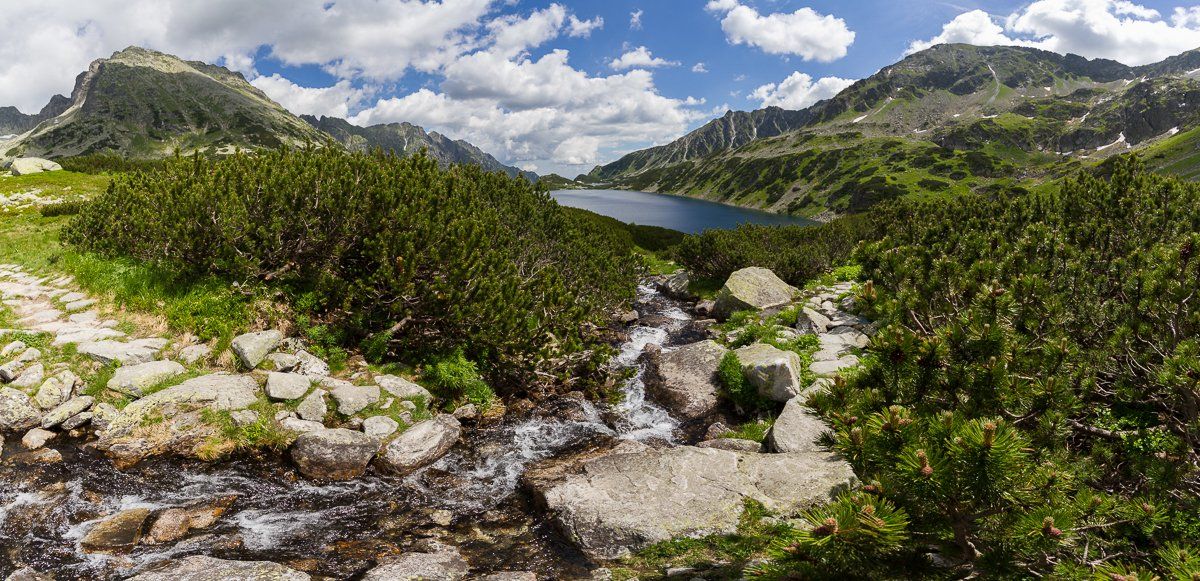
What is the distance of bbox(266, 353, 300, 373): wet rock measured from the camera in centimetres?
1223

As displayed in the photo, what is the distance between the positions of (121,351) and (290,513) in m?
6.75

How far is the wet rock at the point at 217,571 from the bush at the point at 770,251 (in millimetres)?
28244

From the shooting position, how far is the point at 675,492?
29.4ft

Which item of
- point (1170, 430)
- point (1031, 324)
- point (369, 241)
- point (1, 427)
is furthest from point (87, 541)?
point (1170, 430)

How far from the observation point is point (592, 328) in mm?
19266

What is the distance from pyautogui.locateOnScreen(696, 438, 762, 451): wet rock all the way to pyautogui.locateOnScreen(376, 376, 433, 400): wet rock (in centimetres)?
708

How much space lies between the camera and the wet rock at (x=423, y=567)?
7.15 m

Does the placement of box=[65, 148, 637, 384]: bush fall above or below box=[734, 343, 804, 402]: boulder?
above

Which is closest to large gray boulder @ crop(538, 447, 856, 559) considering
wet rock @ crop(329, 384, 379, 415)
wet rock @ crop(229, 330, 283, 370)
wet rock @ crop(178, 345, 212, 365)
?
wet rock @ crop(329, 384, 379, 415)

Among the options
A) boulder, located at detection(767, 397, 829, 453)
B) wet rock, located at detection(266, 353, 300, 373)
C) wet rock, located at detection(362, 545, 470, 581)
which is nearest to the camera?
wet rock, located at detection(362, 545, 470, 581)

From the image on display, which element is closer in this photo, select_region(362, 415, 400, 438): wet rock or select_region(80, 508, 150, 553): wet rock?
select_region(80, 508, 150, 553): wet rock

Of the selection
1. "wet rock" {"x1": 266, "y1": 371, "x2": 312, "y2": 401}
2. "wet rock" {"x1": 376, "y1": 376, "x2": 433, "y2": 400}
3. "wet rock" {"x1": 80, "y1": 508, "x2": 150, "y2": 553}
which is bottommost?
"wet rock" {"x1": 80, "y1": 508, "x2": 150, "y2": 553}

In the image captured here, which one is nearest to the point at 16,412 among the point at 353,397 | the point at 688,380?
the point at 353,397

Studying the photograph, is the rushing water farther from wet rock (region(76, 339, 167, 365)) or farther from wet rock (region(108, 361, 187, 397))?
wet rock (region(76, 339, 167, 365))
